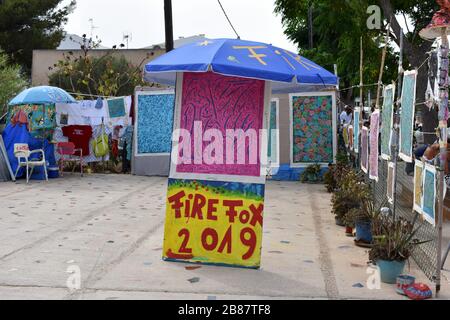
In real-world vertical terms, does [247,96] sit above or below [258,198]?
above

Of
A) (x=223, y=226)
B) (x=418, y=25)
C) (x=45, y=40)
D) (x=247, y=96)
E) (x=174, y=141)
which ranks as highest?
(x=45, y=40)

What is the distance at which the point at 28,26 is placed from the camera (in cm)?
3716

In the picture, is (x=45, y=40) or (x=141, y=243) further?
(x=45, y=40)

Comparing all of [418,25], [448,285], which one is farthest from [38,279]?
[418,25]

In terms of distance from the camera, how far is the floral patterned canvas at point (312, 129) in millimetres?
15242

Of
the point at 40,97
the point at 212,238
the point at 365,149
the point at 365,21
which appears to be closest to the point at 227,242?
the point at 212,238

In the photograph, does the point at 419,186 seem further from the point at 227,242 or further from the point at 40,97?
the point at 40,97

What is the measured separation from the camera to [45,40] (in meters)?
37.3

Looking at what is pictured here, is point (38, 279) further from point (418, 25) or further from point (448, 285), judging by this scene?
point (418, 25)

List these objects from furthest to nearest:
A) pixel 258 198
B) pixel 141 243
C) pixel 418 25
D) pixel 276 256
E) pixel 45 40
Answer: pixel 45 40 → pixel 418 25 → pixel 141 243 → pixel 276 256 → pixel 258 198

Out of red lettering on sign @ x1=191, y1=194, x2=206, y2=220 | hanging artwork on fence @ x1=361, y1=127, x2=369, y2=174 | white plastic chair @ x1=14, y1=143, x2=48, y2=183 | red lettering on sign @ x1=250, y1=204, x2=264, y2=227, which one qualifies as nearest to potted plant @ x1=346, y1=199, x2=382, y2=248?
hanging artwork on fence @ x1=361, y1=127, x2=369, y2=174

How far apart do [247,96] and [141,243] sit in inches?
99.3

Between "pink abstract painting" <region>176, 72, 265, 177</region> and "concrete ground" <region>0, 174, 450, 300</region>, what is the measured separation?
111cm
